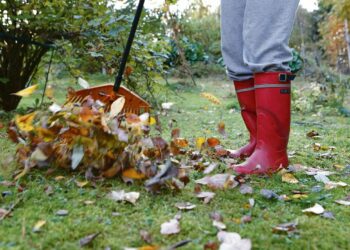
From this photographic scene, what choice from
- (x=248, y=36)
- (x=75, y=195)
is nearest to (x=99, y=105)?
(x=75, y=195)

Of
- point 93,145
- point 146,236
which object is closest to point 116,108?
point 93,145

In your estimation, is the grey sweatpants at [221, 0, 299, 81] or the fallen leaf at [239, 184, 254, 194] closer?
the fallen leaf at [239, 184, 254, 194]

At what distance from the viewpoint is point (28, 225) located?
96 centimetres

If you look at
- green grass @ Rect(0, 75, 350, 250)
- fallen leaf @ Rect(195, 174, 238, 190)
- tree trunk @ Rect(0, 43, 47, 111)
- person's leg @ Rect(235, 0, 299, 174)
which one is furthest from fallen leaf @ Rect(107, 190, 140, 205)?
tree trunk @ Rect(0, 43, 47, 111)

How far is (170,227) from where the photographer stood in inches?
38.3

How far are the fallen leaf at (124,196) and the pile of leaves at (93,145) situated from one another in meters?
0.05

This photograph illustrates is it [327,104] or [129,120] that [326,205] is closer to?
[129,120]

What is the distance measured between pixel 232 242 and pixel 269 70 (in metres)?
0.76

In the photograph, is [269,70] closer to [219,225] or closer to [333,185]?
[333,185]

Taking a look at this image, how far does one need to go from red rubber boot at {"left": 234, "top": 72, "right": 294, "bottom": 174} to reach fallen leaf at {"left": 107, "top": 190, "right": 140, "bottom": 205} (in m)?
0.50

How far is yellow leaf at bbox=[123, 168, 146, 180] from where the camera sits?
1.22 m

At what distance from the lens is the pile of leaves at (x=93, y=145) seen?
118 centimetres

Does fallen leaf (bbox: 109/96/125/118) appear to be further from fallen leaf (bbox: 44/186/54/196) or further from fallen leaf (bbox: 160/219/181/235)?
fallen leaf (bbox: 160/219/181/235)

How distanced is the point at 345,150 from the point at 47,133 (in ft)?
5.33
